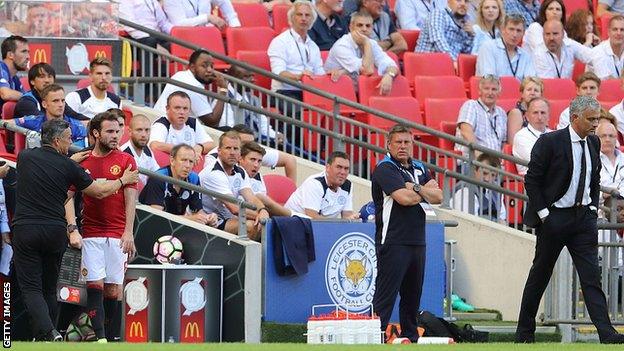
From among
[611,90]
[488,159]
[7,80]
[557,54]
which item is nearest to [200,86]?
[7,80]

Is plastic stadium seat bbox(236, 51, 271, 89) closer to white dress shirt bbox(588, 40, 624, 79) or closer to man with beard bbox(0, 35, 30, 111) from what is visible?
man with beard bbox(0, 35, 30, 111)

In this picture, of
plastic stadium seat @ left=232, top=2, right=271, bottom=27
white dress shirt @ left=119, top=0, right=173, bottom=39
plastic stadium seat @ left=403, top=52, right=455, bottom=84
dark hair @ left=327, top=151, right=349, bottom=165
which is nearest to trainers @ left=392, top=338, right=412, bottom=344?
dark hair @ left=327, top=151, right=349, bottom=165

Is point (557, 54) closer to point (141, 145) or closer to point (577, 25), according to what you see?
point (577, 25)

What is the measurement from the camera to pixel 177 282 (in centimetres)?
1586

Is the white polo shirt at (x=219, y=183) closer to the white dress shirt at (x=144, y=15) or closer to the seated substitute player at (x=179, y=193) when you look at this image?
the seated substitute player at (x=179, y=193)

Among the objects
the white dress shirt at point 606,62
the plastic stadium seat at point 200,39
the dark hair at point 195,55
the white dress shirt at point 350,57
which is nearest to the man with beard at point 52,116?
the dark hair at point 195,55

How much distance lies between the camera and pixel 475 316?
17609 mm

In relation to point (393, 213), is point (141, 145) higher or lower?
higher

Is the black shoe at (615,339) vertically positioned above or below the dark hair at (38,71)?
below

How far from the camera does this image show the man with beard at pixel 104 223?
47.3 ft

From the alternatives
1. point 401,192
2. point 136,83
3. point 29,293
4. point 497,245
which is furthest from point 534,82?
point 29,293

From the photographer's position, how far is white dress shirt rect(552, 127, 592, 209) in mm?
13953

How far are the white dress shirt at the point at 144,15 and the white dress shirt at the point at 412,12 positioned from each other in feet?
11.9

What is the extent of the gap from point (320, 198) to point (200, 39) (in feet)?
13.0
